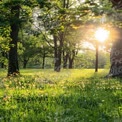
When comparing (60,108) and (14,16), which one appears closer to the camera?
(60,108)

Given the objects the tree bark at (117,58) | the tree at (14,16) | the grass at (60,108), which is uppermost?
the tree at (14,16)

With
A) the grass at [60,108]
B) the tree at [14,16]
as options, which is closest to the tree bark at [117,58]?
the tree at [14,16]

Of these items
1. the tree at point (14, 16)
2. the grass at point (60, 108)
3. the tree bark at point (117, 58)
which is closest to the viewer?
the grass at point (60, 108)

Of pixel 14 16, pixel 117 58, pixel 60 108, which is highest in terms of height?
pixel 14 16

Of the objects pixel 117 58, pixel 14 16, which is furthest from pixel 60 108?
pixel 14 16

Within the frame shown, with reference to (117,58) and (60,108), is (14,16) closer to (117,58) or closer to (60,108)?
(117,58)

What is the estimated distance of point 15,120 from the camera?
6129 millimetres

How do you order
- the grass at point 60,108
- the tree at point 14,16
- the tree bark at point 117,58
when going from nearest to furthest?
the grass at point 60,108 < the tree at point 14,16 < the tree bark at point 117,58

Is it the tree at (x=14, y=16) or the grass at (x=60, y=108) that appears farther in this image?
the tree at (x=14, y=16)

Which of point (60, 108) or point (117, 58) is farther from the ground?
point (117, 58)

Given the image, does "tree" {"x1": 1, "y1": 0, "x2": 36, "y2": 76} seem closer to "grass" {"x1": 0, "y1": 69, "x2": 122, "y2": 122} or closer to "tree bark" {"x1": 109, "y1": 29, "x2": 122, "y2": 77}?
"tree bark" {"x1": 109, "y1": 29, "x2": 122, "y2": 77}

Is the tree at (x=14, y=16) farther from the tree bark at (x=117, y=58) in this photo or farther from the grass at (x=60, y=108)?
the grass at (x=60, y=108)

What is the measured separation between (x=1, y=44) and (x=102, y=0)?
430 inches

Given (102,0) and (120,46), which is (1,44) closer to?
(120,46)
